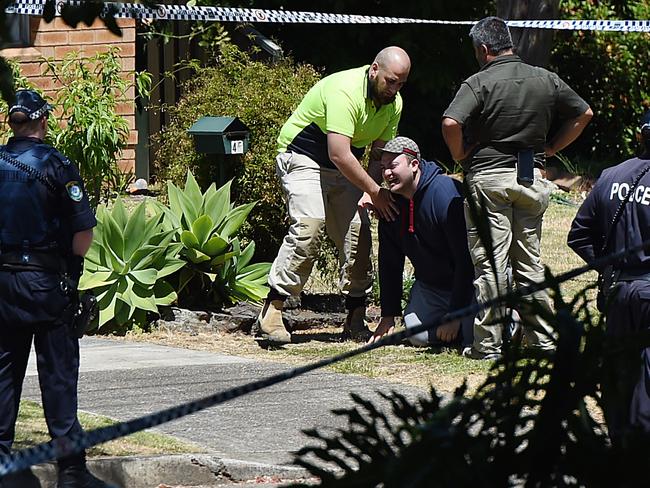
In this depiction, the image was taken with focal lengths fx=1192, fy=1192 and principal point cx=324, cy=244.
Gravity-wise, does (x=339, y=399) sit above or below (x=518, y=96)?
below

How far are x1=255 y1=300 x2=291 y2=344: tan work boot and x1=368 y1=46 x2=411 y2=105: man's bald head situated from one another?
159 cm

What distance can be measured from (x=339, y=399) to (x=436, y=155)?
10542 mm

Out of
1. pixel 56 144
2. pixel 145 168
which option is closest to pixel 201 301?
pixel 56 144

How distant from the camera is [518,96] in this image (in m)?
7.44

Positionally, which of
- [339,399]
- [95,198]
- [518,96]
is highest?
[518,96]

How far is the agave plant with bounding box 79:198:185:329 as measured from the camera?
28.3 ft


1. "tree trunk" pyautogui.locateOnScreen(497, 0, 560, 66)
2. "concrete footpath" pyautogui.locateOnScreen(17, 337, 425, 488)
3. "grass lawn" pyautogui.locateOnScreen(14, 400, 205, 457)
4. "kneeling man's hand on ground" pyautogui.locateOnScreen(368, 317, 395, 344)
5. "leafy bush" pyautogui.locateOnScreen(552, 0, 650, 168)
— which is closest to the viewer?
"concrete footpath" pyautogui.locateOnScreen(17, 337, 425, 488)

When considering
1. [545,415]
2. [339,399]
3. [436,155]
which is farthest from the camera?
[436,155]

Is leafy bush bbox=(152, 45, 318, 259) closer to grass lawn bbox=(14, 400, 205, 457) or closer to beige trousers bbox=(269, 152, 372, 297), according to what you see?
beige trousers bbox=(269, 152, 372, 297)

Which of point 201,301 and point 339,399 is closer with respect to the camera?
point 339,399

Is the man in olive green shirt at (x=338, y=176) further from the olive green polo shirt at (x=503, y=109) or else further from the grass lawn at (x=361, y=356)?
the olive green polo shirt at (x=503, y=109)

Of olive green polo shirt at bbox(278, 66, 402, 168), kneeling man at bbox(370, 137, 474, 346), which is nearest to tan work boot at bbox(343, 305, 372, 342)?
kneeling man at bbox(370, 137, 474, 346)

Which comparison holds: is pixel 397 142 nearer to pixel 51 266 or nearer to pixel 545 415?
pixel 51 266

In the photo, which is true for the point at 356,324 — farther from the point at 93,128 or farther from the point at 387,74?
the point at 93,128
